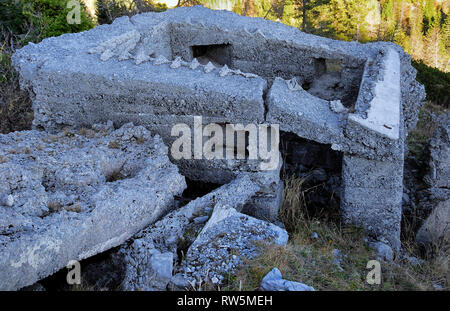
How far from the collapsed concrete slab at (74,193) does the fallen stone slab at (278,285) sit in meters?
1.40

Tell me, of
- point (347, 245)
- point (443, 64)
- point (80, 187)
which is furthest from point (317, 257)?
point (443, 64)

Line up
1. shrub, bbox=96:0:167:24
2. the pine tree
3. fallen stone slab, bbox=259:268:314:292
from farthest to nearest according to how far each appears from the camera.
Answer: the pine tree → shrub, bbox=96:0:167:24 → fallen stone slab, bbox=259:268:314:292

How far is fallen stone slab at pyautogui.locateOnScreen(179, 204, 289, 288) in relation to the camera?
4.02 m

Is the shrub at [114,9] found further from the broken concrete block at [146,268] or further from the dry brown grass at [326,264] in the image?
the broken concrete block at [146,268]

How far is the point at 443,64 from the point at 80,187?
13753 mm

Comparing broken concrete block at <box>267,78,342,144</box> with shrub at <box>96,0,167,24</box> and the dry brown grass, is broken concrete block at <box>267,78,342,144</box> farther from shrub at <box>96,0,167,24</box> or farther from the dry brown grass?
shrub at <box>96,0,167,24</box>

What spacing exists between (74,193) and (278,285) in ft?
6.76

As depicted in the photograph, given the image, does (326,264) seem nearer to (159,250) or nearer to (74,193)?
(159,250)

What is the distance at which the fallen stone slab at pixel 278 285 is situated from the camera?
3787 millimetres

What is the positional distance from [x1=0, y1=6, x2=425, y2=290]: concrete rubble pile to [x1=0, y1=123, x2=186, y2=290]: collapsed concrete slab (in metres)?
0.01

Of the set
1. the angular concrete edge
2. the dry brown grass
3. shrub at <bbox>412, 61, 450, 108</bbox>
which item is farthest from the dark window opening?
shrub at <bbox>412, 61, 450, 108</bbox>

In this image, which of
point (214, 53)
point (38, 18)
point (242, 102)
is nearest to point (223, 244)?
point (242, 102)

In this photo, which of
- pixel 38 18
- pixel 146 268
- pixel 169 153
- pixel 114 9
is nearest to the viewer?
pixel 146 268

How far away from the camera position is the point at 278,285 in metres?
3.80
